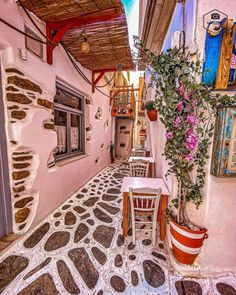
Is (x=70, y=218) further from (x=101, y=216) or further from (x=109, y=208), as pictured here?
(x=109, y=208)

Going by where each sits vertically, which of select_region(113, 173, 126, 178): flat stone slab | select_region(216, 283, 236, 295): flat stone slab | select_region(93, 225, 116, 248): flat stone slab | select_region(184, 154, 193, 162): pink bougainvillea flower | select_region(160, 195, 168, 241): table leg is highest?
select_region(184, 154, 193, 162): pink bougainvillea flower

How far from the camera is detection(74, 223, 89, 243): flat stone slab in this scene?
1.89 metres

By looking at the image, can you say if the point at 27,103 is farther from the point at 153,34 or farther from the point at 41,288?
the point at 153,34

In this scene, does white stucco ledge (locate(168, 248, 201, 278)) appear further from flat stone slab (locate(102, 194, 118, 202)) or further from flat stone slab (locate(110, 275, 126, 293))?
flat stone slab (locate(102, 194, 118, 202))

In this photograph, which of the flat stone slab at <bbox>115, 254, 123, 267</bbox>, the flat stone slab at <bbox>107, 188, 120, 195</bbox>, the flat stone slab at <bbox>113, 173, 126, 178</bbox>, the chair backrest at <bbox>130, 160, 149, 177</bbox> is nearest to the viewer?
the flat stone slab at <bbox>115, 254, 123, 267</bbox>

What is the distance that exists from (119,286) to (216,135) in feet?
5.31

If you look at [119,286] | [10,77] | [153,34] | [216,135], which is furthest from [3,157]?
[153,34]

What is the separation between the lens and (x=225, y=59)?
46.4 inches

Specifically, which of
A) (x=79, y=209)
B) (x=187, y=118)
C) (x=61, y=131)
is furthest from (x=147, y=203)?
(x=61, y=131)

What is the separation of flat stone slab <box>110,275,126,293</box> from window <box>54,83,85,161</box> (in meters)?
2.09

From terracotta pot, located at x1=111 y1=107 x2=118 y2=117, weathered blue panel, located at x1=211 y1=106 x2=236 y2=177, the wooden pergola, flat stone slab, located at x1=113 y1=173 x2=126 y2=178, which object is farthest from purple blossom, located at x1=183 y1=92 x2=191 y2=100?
terracotta pot, located at x1=111 y1=107 x2=118 y2=117

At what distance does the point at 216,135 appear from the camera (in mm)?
1268

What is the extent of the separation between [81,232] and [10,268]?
0.80 meters

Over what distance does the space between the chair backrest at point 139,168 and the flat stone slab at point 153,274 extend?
5.15ft
